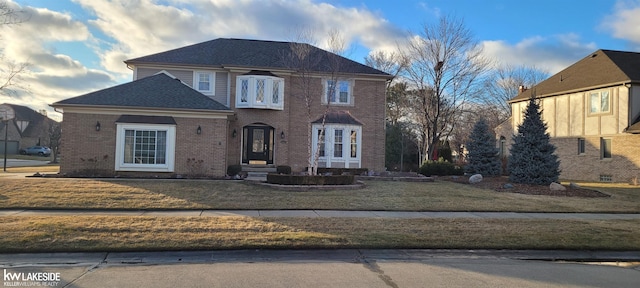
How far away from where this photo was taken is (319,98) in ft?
81.1

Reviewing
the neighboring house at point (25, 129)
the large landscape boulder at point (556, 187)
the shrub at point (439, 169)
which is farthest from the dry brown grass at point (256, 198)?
the neighboring house at point (25, 129)

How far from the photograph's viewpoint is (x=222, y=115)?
1972 cm

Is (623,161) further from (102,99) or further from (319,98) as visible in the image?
(102,99)

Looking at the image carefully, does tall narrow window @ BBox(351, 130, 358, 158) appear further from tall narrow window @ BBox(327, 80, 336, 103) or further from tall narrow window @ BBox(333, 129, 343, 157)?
tall narrow window @ BBox(327, 80, 336, 103)

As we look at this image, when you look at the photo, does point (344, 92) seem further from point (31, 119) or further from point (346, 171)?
point (31, 119)

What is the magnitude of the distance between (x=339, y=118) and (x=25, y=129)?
60.0 m

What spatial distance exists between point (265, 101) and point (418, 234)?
52.3 ft

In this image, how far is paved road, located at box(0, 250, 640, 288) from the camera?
5945mm

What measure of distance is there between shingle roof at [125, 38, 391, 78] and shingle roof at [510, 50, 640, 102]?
1221 centimetres

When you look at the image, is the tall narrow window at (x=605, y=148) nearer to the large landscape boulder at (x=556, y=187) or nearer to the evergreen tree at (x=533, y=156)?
the evergreen tree at (x=533, y=156)

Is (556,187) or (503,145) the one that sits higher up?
(503,145)

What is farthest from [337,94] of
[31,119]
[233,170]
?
[31,119]

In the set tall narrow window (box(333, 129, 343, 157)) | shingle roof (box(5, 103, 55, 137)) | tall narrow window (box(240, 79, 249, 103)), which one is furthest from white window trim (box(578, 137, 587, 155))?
shingle roof (box(5, 103, 55, 137))

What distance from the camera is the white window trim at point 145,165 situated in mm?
18969
